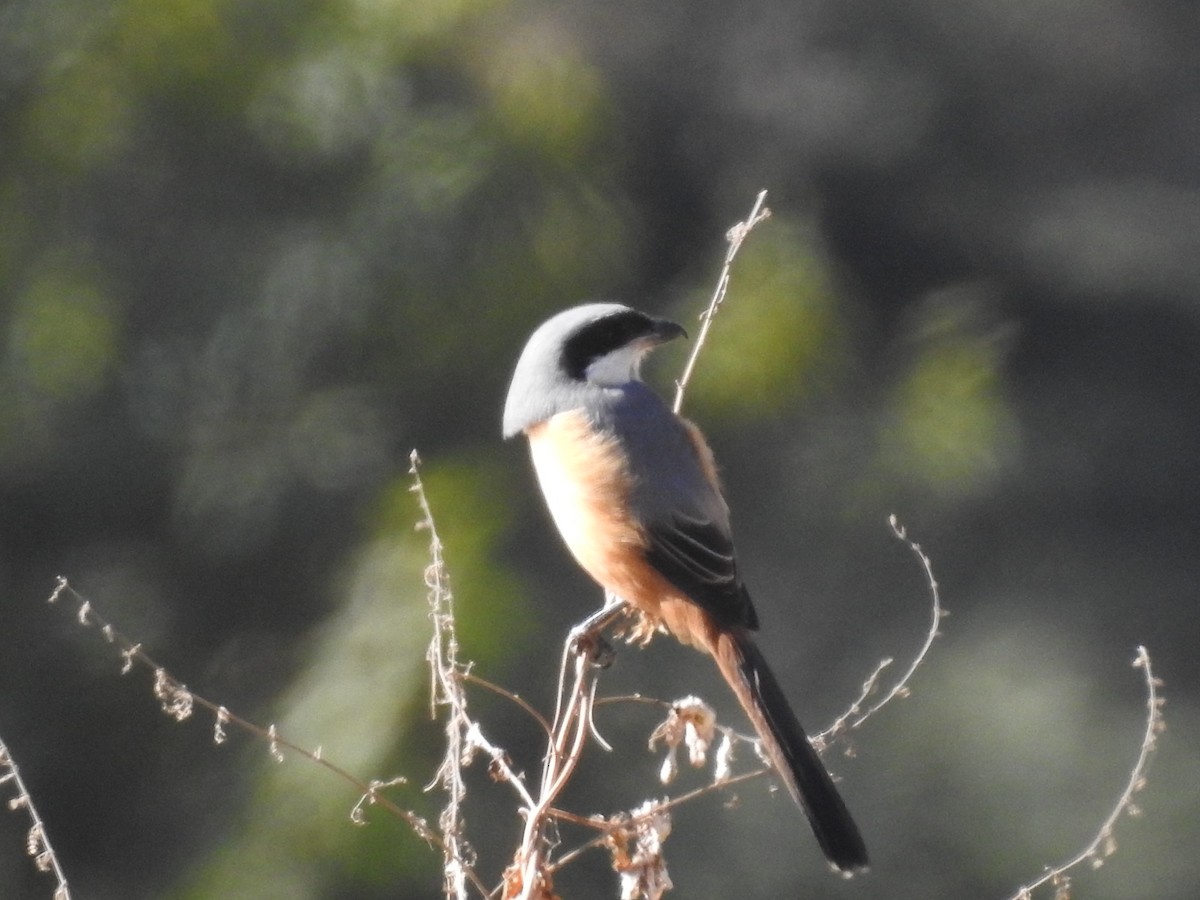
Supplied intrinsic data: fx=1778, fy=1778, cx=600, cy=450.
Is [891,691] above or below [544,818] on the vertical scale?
below

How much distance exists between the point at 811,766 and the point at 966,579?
91.3 inches

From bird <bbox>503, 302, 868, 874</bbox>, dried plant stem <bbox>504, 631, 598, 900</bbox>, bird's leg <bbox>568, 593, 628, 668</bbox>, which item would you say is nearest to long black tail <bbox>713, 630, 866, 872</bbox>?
bird <bbox>503, 302, 868, 874</bbox>

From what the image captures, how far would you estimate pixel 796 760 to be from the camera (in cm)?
211

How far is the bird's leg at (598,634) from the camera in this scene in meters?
2.31

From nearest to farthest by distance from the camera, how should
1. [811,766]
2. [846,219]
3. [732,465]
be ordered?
[811,766]
[732,465]
[846,219]

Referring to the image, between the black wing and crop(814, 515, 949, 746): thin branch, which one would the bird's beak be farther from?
crop(814, 515, 949, 746): thin branch

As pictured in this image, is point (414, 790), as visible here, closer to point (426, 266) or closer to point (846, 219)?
point (426, 266)

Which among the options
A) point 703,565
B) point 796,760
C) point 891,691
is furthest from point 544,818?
point 891,691

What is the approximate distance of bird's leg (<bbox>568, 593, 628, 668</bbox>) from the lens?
231 cm

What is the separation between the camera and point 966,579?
4.33m

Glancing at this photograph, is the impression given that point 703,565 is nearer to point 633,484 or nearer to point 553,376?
point 633,484

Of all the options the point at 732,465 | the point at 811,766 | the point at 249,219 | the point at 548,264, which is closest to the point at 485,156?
the point at 548,264

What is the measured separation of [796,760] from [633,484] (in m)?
0.49

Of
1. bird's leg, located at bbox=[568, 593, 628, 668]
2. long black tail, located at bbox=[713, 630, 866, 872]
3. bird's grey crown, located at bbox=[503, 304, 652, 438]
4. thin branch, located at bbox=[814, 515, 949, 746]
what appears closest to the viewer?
thin branch, located at bbox=[814, 515, 949, 746]
